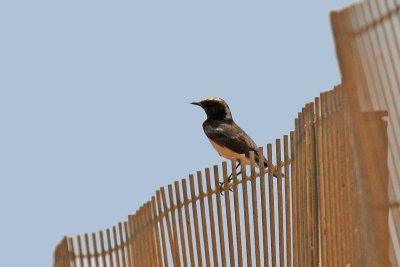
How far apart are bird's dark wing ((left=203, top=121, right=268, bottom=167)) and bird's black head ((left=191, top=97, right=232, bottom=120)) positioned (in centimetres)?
24

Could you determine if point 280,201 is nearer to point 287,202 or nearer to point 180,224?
point 287,202

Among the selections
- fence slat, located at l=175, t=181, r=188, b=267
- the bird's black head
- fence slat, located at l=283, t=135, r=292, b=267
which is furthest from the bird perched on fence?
fence slat, located at l=175, t=181, r=188, b=267

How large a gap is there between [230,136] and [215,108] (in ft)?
3.39

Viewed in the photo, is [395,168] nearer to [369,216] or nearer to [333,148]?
[369,216]

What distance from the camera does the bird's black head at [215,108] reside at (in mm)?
11703

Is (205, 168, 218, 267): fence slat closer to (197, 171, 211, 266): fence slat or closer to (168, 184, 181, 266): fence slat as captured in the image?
(197, 171, 211, 266): fence slat

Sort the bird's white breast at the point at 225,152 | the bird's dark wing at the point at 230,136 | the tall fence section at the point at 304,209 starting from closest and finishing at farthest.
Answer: the tall fence section at the point at 304,209, the bird's dark wing at the point at 230,136, the bird's white breast at the point at 225,152

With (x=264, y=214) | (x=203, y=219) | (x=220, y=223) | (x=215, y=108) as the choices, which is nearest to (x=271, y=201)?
(x=264, y=214)

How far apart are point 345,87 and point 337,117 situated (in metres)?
4.47

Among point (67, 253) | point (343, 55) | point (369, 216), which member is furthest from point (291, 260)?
point (343, 55)

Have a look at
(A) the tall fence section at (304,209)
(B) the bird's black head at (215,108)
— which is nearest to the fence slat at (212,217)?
(A) the tall fence section at (304,209)

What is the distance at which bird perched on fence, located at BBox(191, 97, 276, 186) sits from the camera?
10398mm

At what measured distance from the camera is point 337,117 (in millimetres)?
8852

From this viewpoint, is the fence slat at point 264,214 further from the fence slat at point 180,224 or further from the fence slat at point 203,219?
the fence slat at point 180,224
